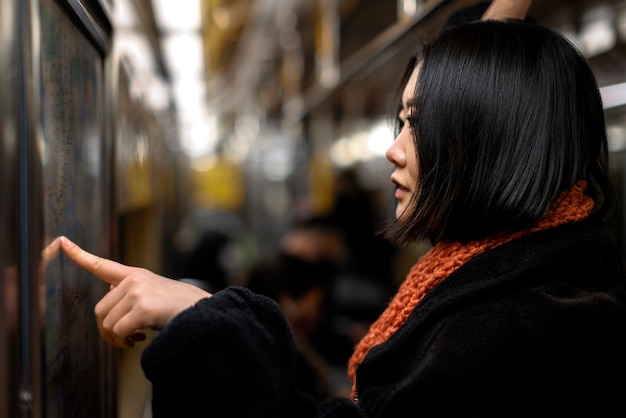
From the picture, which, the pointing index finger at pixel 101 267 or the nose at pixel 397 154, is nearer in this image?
the pointing index finger at pixel 101 267

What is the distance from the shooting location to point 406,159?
1053 millimetres

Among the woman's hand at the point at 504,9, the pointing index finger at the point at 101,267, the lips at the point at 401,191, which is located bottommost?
the pointing index finger at the point at 101,267

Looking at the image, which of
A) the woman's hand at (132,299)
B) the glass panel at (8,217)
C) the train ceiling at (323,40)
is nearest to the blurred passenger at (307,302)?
the train ceiling at (323,40)

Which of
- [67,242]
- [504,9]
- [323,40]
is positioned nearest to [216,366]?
[67,242]

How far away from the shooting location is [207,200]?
11.7m

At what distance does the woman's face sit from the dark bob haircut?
26 millimetres

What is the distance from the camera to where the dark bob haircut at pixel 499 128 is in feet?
3.10

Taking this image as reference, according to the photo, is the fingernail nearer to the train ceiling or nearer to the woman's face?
the woman's face

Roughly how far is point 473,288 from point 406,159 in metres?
0.27

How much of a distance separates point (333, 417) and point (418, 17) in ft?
3.80

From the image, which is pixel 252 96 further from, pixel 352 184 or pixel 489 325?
pixel 489 325

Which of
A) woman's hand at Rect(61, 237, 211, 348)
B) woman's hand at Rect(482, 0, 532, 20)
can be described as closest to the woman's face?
woman's hand at Rect(482, 0, 532, 20)

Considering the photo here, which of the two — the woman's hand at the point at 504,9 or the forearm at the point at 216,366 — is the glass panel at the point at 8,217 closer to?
the forearm at the point at 216,366

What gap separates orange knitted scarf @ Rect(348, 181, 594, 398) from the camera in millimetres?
962
